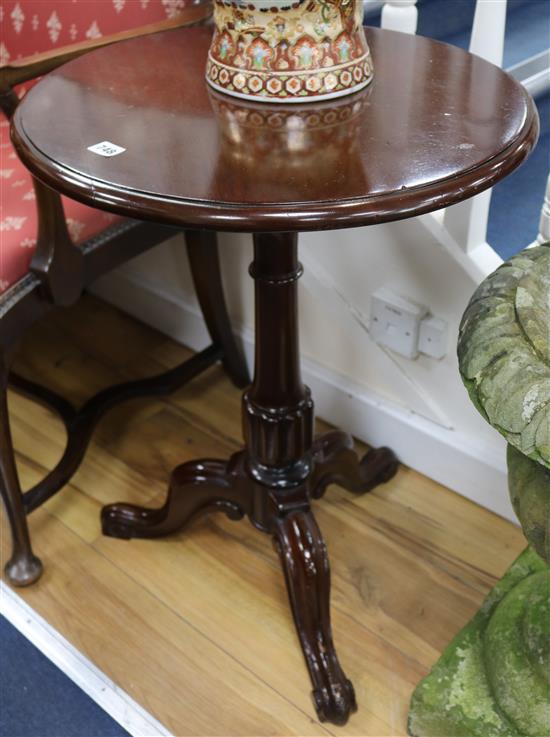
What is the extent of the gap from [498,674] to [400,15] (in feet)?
3.11

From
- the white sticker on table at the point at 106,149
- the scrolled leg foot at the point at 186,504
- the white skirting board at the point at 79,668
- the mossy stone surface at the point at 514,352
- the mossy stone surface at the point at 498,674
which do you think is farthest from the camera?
the scrolled leg foot at the point at 186,504

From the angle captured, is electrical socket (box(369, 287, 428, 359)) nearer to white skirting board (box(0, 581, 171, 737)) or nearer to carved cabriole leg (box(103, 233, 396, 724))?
carved cabriole leg (box(103, 233, 396, 724))

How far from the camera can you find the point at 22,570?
55.8 inches

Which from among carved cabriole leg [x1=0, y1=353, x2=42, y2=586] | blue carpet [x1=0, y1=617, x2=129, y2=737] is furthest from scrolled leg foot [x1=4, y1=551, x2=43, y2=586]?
blue carpet [x1=0, y1=617, x2=129, y2=737]

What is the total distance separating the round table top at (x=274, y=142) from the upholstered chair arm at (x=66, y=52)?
73 mm

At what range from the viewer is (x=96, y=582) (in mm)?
1433

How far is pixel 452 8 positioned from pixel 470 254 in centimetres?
43

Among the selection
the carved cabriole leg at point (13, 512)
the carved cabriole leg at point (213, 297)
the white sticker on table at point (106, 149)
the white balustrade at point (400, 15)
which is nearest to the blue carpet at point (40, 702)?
the carved cabriole leg at point (13, 512)

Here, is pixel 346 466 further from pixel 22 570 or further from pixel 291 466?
pixel 22 570

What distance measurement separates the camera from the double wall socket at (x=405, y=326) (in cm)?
146

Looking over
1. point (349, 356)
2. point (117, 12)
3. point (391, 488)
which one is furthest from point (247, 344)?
point (117, 12)

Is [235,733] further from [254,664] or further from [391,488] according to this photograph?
[391,488]

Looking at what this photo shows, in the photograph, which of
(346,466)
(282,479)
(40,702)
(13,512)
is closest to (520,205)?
(346,466)

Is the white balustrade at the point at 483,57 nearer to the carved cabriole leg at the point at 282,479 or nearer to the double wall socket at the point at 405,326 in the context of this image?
the double wall socket at the point at 405,326
